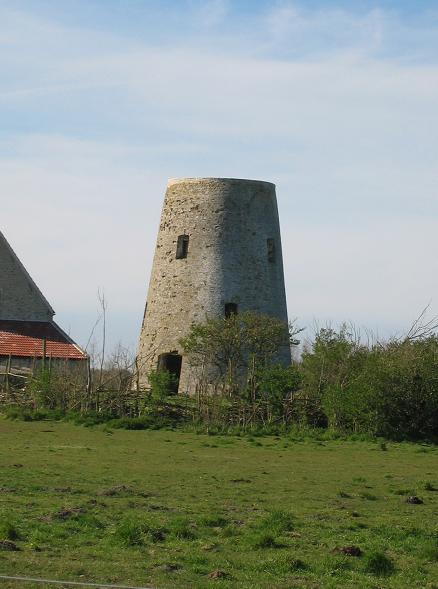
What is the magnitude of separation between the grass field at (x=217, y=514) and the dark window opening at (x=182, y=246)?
13.7 meters

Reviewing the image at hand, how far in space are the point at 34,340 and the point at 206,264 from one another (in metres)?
8.20

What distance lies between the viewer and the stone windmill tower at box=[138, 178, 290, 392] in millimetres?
38469

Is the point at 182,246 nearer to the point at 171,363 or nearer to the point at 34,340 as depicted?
the point at 171,363

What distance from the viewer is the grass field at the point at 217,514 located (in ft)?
40.5

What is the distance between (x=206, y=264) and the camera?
38.5 metres

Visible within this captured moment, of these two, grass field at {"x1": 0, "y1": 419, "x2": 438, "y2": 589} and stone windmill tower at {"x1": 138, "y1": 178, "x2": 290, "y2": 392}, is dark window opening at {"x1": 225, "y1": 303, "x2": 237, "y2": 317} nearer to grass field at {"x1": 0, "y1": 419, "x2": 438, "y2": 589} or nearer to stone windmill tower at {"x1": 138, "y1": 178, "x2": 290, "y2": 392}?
stone windmill tower at {"x1": 138, "y1": 178, "x2": 290, "y2": 392}

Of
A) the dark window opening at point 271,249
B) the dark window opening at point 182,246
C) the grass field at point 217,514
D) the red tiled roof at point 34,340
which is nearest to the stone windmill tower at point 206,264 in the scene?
the dark window opening at point 182,246

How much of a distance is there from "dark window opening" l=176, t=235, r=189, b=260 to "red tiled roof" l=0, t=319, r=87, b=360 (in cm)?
569

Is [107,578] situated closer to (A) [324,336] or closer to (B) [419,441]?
(B) [419,441]

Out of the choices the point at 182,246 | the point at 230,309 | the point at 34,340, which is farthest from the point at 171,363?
the point at 34,340

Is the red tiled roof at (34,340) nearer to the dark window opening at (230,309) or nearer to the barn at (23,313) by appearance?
the barn at (23,313)

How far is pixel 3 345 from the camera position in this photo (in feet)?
139

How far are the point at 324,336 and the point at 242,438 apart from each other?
28.8 feet

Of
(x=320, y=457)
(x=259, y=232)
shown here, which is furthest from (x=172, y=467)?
(x=259, y=232)
